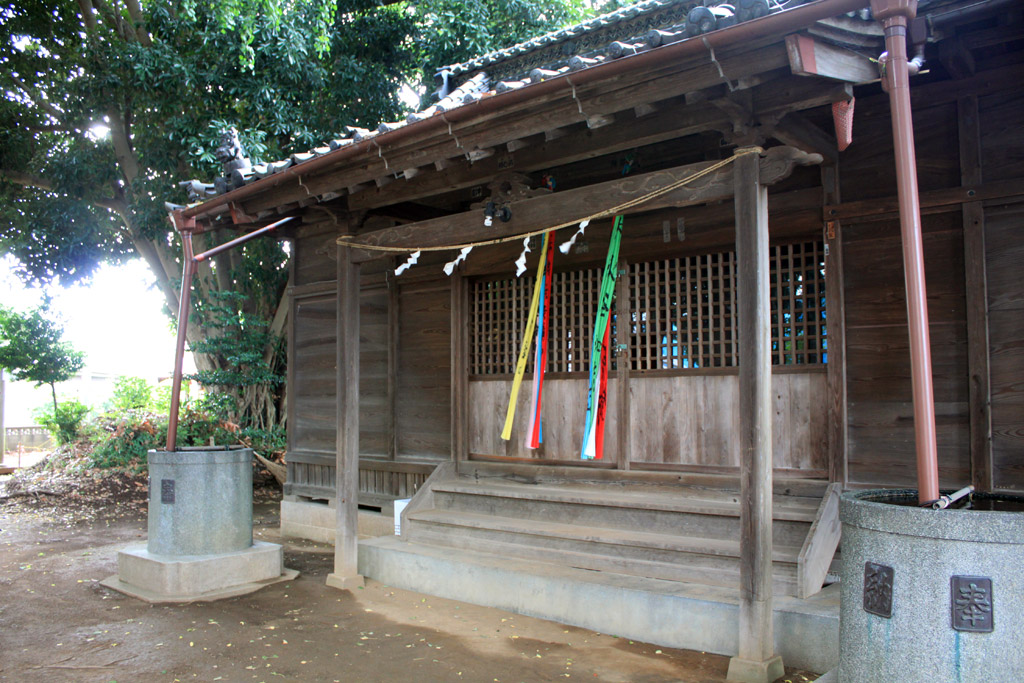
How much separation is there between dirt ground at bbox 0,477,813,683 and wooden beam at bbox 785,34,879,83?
3.40 meters

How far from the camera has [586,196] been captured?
17.3ft

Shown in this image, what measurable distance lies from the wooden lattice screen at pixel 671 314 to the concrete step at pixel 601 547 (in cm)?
156

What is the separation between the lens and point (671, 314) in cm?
660

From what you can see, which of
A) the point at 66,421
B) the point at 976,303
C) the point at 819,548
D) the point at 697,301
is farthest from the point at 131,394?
the point at 976,303

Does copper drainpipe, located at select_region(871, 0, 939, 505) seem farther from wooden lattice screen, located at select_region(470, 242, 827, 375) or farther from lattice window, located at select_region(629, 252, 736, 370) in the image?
lattice window, located at select_region(629, 252, 736, 370)

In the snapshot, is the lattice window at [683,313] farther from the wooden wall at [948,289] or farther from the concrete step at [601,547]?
the concrete step at [601,547]

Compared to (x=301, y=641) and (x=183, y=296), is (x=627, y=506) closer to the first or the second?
(x=301, y=641)

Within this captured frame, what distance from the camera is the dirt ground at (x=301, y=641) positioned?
462cm

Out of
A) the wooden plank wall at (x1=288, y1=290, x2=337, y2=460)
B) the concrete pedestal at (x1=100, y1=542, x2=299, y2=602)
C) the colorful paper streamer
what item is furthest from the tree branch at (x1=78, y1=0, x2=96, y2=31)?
the colorful paper streamer

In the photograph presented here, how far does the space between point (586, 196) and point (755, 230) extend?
1.30m

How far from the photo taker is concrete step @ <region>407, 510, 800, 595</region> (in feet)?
17.1

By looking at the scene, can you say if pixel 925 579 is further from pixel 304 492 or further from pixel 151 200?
pixel 151 200

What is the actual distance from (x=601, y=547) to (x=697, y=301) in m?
2.25

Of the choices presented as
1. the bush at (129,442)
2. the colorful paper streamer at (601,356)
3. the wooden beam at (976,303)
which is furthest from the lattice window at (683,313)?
the bush at (129,442)
